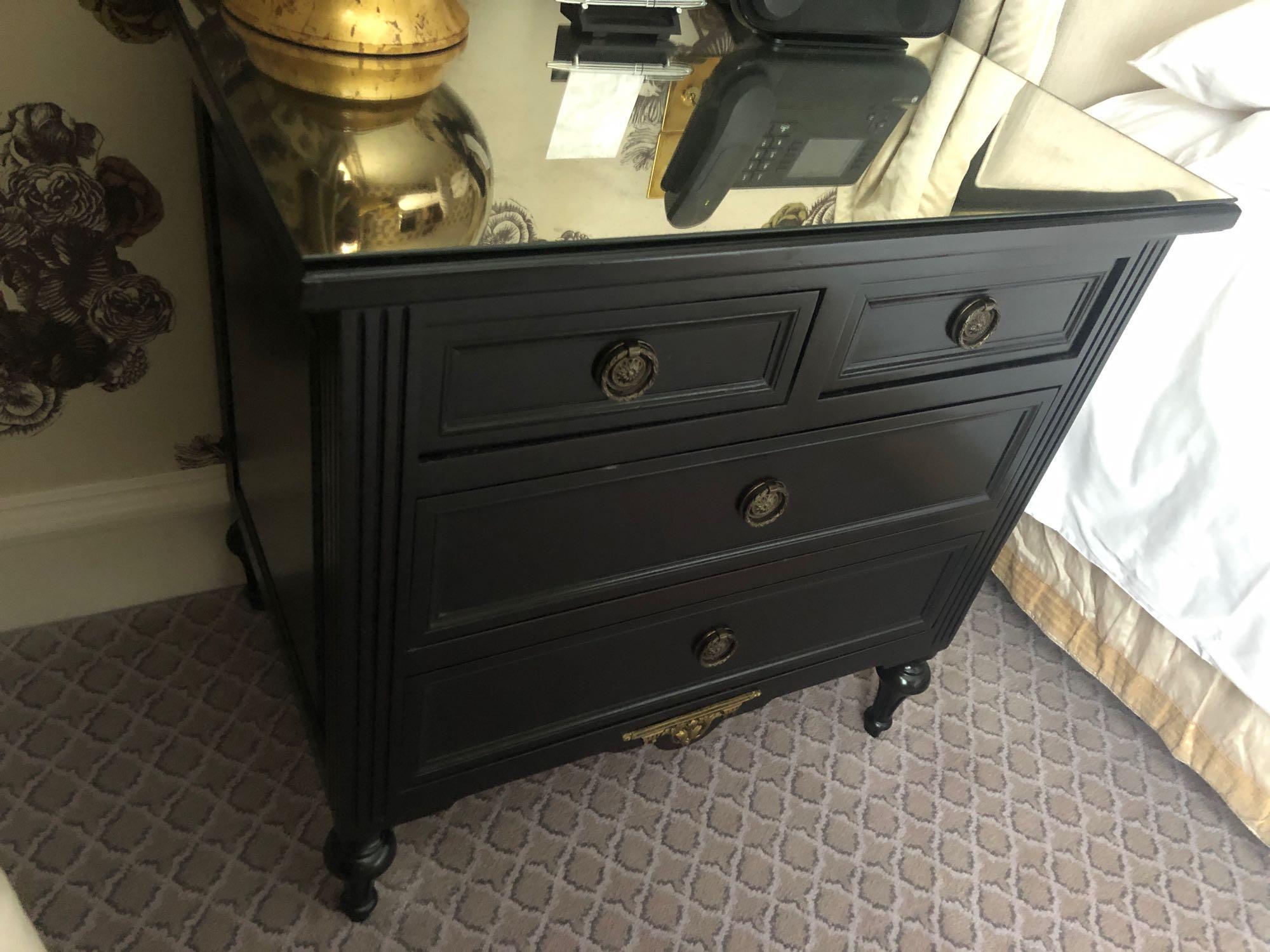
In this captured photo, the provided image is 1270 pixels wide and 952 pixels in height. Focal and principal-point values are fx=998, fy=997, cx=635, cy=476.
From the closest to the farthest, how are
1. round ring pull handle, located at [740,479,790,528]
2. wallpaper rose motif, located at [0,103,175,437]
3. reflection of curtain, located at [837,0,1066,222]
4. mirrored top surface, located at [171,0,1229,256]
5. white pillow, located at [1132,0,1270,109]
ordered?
1. mirrored top surface, located at [171,0,1229,256]
2. reflection of curtain, located at [837,0,1066,222]
3. round ring pull handle, located at [740,479,790,528]
4. wallpaper rose motif, located at [0,103,175,437]
5. white pillow, located at [1132,0,1270,109]

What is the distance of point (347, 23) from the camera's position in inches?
24.3

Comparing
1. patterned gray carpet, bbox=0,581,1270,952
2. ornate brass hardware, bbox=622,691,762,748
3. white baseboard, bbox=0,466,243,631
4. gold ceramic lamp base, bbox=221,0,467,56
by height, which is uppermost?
gold ceramic lamp base, bbox=221,0,467,56

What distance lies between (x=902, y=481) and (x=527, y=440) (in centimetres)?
38

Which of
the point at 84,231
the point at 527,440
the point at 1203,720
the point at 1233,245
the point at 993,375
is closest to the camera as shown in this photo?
the point at 527,440

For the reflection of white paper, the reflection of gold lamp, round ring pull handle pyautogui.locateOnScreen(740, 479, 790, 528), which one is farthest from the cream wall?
round ring pull handle pyautogui.locateOnScreen(740, 479, 790, 528)

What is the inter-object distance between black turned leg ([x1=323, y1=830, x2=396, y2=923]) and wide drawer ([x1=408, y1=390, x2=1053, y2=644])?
0.89 feet

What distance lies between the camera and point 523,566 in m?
0.72

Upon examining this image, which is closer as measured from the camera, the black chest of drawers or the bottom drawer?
the black chest of drawers

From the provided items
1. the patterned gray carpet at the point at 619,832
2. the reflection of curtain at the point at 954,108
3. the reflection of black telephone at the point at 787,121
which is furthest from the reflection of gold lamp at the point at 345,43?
the patterned gray carpet at the point at 619,832

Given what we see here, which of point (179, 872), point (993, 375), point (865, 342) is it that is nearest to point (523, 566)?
point (865, 342)

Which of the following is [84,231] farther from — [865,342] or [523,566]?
[865,342]

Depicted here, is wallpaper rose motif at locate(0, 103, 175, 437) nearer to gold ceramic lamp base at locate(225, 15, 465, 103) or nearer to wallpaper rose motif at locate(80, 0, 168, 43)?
wallpaper rose motif at locate(80, 0, 168, 43)

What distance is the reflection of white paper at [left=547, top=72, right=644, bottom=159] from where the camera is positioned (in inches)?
25.6

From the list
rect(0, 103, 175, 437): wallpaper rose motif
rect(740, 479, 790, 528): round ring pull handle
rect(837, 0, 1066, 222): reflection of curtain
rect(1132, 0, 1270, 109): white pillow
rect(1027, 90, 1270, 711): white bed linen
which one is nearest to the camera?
rect(837, 0, 1066, 222): reflection of curtain
